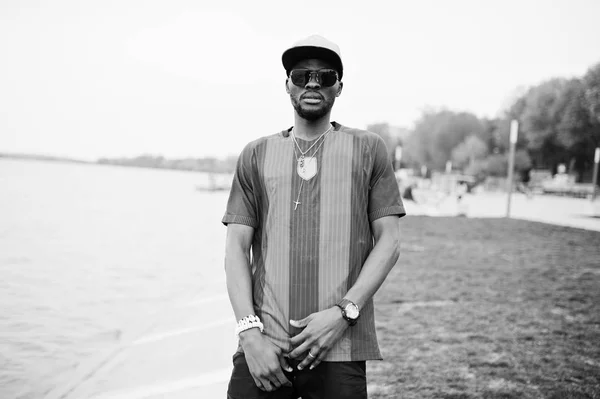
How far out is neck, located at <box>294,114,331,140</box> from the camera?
2.15m

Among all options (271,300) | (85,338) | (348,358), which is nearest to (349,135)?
(271,300)

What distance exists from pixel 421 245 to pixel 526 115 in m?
65.9

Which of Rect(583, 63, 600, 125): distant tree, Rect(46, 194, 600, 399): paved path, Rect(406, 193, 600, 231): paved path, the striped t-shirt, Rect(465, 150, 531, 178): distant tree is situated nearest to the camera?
the striped t-shirt

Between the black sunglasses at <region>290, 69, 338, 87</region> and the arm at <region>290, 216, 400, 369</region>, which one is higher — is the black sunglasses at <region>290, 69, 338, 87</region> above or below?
above

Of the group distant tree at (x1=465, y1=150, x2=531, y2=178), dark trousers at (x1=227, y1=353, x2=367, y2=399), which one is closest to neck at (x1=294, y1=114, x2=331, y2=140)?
dark trousers at (x1=227, y1=353, x2=367, y2=399)

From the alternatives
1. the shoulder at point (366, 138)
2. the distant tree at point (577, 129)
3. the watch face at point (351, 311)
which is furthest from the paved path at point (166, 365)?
the distant tree at point (577, 129)

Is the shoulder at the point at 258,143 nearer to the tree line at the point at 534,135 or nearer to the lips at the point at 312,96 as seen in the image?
the lips at the point at 312,96

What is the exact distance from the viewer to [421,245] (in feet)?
38.5

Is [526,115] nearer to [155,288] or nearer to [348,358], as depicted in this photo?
[155,288]

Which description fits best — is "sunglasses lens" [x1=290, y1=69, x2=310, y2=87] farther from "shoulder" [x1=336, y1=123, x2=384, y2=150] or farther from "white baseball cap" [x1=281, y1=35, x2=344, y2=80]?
"shoulder" [x1=336, y1=123, x2=384, y2=150]

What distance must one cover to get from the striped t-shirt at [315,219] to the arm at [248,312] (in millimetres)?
46

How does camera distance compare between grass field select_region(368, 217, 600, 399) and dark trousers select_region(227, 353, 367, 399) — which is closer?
dark trousers select_region(227, 353, 367, 399)

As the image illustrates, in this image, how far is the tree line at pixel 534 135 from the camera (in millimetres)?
60406

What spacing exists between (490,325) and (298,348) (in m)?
4.13
